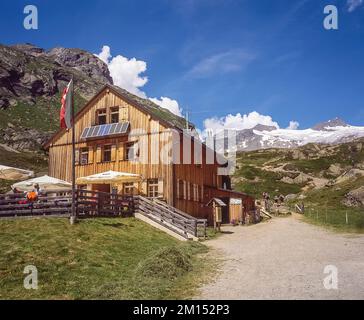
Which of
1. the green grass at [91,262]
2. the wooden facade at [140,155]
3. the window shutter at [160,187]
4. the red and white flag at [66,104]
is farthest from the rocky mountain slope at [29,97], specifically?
the green grass at [91,262]

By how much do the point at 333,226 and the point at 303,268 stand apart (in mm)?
19239

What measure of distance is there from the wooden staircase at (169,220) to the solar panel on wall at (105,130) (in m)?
7.97

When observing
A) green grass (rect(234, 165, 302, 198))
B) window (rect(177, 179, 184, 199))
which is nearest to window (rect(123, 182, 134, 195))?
window (rect(177, 179, 184, 199))

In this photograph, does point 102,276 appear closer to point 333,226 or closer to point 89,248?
point 89,248

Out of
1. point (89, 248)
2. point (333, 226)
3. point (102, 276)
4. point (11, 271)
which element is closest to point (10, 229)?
point (89, 248)

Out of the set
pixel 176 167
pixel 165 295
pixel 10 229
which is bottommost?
pixel 165 295

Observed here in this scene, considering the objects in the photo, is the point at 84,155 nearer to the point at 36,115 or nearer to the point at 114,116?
the point at 114,116

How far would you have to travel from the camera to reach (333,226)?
1197 inches

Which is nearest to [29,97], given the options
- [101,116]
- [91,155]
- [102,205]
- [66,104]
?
[101,116]

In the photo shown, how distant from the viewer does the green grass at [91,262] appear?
10.3m

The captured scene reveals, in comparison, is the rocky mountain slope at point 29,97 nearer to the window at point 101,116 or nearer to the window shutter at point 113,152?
the window at point 101,116

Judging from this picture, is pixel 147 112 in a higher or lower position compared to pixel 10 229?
higher

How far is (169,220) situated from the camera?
23.9 m

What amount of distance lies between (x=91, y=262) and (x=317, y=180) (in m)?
77.7
